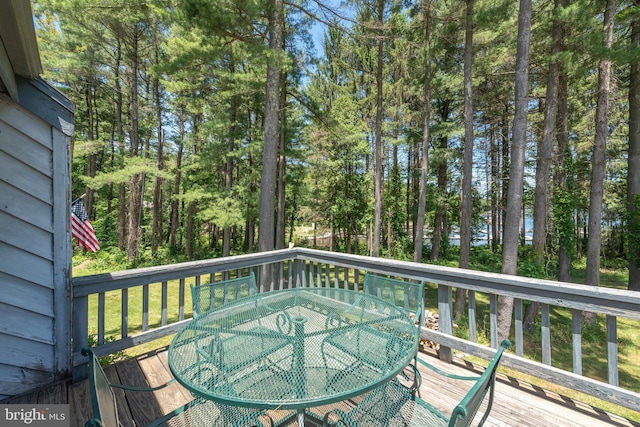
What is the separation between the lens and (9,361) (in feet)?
6.00

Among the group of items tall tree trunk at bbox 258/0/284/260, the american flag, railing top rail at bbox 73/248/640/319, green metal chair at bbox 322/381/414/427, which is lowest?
green metal chair at bbox 322/381/414/427

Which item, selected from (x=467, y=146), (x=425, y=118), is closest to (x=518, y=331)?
(x=467, y=146)

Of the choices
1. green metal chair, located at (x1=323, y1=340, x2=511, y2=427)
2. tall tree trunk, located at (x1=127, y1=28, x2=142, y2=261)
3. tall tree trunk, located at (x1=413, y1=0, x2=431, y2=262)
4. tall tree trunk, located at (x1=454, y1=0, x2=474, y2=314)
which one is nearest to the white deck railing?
green metal chair, located at (x1=323, y1=340, x2=511, y2=427)

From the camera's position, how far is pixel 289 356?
142 centimetres

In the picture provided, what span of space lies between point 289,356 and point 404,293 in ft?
4.35

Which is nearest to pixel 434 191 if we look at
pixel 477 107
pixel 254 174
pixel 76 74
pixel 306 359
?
pixel 477 107

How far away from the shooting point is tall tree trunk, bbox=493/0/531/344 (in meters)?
4.91

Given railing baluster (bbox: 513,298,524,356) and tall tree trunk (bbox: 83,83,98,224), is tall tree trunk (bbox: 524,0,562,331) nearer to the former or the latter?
railing baluster (bbox: 513,298,524,356)

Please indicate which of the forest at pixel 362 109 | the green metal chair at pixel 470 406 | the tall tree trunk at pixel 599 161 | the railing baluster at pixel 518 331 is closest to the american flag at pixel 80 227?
the forest at pixel 362 109

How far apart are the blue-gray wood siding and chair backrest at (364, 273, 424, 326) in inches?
96.7

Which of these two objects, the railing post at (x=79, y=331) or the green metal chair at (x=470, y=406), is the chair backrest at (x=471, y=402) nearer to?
the green metal chair at (x=470, y=406)

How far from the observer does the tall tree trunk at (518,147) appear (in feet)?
16.1

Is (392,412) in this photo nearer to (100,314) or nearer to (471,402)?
(471,402)

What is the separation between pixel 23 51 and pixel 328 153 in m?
10.5
